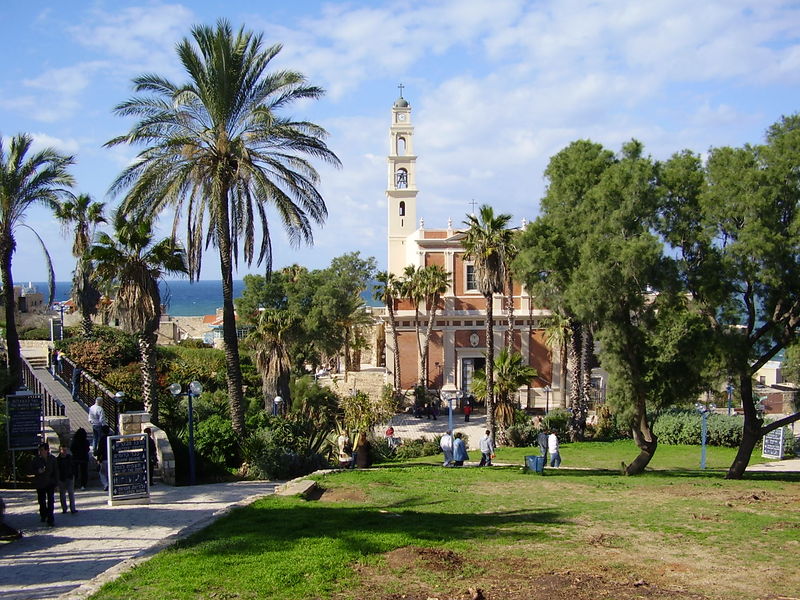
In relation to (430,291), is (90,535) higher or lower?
lower

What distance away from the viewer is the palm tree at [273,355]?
28.5 metres

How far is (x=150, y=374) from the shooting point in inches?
798

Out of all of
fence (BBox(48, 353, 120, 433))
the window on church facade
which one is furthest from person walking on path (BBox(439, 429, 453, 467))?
the window on church facade

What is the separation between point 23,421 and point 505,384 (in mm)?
21101

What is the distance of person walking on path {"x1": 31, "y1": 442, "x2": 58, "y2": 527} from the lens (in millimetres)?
11531

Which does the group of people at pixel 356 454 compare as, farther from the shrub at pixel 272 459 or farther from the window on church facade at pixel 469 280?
the window on church facade at pixel 469 280

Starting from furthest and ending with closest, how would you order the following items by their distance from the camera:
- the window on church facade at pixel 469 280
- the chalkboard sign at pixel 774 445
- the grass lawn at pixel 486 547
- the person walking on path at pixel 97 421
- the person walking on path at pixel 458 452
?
the window on church facade at pixel 469 280, the chalkboard sign at pixel 774 445, the person walking on path at pixel 458 452, the person walking on path at pixel 97 421, the grass lawn at pixel 486 547

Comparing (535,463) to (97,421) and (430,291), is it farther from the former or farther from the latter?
(430,291)

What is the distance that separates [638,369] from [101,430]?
13404 mm

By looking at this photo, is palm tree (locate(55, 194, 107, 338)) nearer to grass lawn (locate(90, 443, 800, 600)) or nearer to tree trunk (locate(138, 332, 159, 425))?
tree trunk (locate(138, 332, 159, 425))

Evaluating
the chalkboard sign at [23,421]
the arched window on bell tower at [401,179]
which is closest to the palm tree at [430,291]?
the arched window on bell tower at [401,179]

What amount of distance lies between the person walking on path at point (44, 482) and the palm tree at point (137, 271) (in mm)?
8003

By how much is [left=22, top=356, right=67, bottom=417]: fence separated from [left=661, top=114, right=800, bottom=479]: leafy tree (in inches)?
655

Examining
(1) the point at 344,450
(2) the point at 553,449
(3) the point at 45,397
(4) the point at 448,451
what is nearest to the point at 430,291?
(2) the point at 553,449
